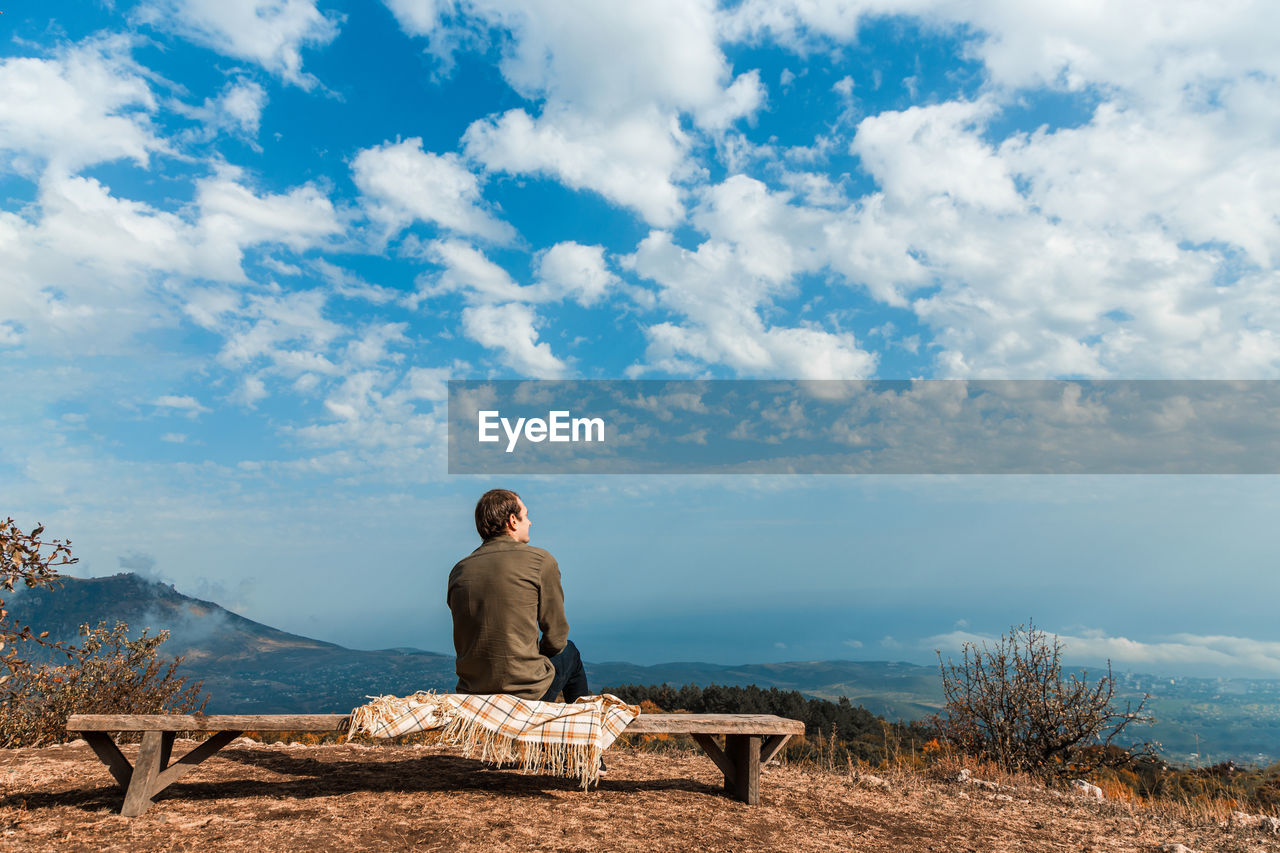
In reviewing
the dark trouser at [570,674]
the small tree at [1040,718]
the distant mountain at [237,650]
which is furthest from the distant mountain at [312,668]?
the dark trouser at [570,674]

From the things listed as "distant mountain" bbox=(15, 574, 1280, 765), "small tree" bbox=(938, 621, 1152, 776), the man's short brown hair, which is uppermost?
the man's short brown hair

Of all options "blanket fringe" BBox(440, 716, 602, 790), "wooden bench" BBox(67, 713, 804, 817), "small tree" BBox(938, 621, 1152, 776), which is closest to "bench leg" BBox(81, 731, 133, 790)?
"wooden bench" BBox(67, 713, 804, 817)

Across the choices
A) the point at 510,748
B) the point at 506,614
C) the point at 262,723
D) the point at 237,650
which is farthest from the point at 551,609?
the point at 237,650

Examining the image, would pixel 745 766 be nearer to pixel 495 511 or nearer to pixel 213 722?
pixel 495 511

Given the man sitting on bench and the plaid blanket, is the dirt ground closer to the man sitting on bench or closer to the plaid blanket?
the plaid blanket

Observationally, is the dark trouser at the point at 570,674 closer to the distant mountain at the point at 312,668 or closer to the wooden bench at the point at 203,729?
the wooden bench at the point at 203,729

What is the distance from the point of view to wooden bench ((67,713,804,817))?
411 cm

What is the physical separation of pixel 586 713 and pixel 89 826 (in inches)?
110

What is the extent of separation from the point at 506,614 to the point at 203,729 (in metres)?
1.84

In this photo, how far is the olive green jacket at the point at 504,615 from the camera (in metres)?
4.19

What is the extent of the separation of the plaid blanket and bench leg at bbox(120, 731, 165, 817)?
126 cm

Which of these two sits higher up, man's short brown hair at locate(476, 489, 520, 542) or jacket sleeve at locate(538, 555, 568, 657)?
man's short brown hair at locate(476, 489, 520, 542)

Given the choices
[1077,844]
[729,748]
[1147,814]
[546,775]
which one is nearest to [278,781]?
[546,775]

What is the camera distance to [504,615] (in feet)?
13.7
